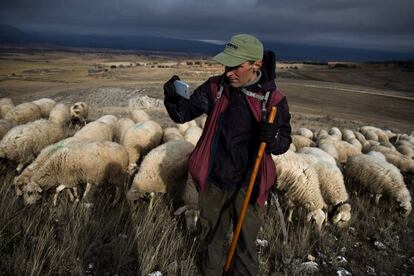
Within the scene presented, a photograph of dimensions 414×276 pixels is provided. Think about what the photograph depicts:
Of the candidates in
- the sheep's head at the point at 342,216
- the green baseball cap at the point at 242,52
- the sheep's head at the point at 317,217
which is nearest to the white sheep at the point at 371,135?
the sheep's head at the point at 342,216

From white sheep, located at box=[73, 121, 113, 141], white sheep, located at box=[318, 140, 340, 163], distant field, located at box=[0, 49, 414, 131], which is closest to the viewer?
white sheep, located at box=[73, 121, 113, 141]

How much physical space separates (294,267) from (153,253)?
171cm

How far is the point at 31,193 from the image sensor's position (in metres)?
5.41

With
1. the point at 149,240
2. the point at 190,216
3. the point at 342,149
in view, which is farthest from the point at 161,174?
the point at 342,149

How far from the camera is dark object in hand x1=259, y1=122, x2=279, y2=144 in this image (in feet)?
9.66

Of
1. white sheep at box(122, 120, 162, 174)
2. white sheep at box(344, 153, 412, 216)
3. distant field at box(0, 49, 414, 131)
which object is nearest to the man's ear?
white sheep at box(122, 120, 162, 174)

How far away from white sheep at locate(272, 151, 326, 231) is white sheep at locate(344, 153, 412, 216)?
6.36 ft

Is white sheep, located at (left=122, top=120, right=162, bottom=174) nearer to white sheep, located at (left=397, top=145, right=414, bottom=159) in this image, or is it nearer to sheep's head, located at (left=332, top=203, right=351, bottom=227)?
sheep's head, located at (left=332, top=203, right=351, bottom=227)

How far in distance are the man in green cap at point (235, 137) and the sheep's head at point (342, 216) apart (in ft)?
10.2

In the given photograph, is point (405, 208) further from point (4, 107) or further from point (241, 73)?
point (4, 107)

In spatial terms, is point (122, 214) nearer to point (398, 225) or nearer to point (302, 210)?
point (302, 210)

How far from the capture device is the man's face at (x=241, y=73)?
3073 mm

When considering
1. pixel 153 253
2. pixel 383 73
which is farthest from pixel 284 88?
pixel 153 253

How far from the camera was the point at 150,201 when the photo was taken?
5.62 meters
